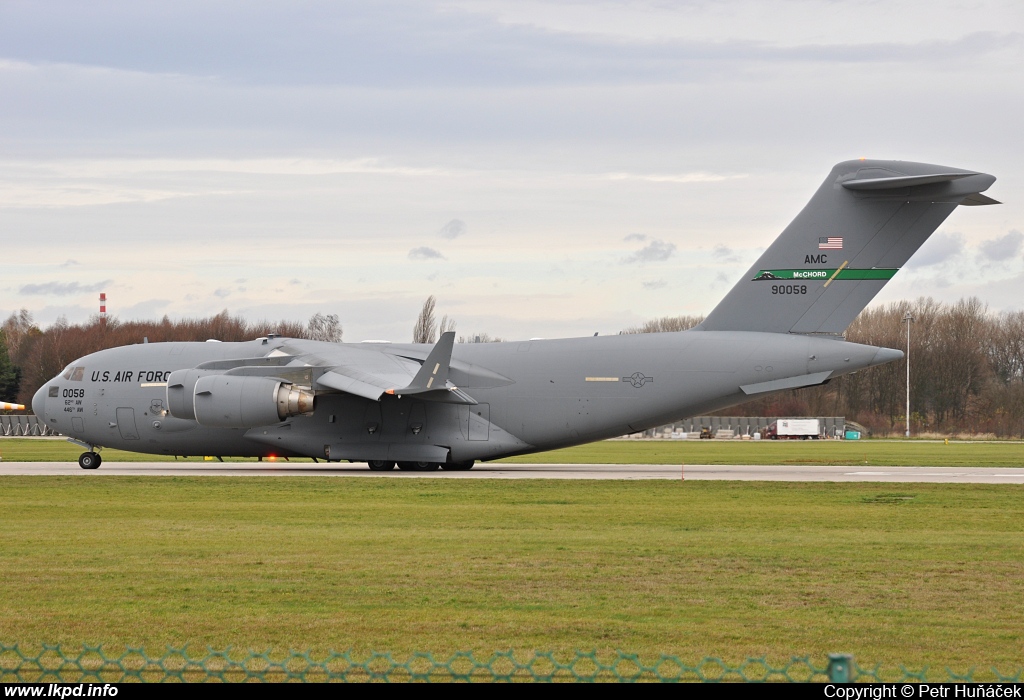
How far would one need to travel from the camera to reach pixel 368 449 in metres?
29.0

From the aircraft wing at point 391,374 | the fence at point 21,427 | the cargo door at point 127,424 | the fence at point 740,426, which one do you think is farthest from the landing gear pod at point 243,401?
the fence at point 740,426

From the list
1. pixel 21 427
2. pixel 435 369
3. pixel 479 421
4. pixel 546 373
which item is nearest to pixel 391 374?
pixel 435 369

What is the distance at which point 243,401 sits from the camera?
2778 centimetres

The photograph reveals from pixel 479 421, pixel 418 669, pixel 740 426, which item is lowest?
pixel 418 669

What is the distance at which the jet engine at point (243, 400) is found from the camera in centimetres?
2780

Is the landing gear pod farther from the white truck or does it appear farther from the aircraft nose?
the white truck

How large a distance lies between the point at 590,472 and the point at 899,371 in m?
68.2

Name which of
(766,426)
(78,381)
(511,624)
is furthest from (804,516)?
(766,426)

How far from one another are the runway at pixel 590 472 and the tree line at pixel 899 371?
49.6 meters

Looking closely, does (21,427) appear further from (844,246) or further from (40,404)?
(844,246)


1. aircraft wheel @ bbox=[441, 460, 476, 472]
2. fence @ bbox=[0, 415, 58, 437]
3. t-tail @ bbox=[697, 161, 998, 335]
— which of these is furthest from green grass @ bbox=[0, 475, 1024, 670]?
fence @ bbox=[0, 415, 58, 437]

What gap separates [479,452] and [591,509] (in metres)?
10.1

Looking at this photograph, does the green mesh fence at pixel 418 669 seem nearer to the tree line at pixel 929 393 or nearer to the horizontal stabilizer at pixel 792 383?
the horizontal stabilizer at pixel 792 383

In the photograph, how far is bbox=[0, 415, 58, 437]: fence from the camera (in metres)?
74.9
